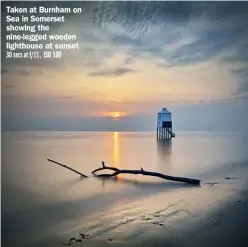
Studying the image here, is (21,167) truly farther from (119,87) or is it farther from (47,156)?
(119,87)

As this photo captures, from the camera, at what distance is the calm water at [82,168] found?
2738mm

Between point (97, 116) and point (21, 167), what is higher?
point (97, 116)

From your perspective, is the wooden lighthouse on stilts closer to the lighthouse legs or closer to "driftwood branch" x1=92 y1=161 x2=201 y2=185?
the lighthouse legs

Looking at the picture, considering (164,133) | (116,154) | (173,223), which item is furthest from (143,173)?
(173,223)

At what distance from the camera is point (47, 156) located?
291 cm

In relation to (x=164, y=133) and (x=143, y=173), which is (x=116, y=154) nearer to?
(x=143, y=173)

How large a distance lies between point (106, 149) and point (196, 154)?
0.76m

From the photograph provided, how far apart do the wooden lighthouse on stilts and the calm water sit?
7cm

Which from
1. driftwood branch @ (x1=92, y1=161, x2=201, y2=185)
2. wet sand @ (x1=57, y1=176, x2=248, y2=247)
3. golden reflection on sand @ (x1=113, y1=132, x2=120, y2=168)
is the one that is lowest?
wet sand @ (x1=57, y1=176, x2=248, y2=247)

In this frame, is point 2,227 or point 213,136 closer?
point 2,227

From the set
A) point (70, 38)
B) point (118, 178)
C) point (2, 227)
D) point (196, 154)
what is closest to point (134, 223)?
point (118, 178)

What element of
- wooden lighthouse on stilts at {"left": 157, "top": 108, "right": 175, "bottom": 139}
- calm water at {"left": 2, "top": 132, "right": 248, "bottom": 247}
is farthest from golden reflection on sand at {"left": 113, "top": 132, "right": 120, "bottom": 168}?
wooden lighthouse on stilts at {"left": 157, "top": 108, "right": 175, "bottom": 139}

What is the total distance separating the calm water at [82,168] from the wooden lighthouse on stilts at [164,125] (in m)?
0.07

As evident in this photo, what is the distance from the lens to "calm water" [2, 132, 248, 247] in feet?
8.98
